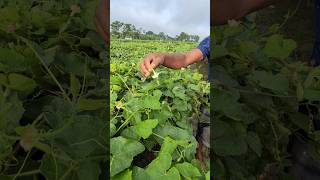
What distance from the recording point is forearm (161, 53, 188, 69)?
148 centimetres

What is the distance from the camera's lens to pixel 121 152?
0.65 meters

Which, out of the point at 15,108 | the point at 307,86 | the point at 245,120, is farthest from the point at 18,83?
the point at 307,86

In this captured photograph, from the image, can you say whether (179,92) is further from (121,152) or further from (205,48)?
(205,48)

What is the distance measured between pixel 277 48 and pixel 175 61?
775 millimetres

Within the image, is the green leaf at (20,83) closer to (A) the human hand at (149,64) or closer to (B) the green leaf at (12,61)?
(B) the green leaf at (12,61)

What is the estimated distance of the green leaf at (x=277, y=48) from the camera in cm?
81

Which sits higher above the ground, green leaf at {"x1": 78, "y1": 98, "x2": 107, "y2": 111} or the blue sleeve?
the blue sleeve

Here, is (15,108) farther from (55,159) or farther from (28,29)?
(28,29)

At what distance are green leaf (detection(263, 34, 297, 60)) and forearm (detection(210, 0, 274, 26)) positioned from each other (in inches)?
6.3

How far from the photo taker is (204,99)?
1178 millimetres

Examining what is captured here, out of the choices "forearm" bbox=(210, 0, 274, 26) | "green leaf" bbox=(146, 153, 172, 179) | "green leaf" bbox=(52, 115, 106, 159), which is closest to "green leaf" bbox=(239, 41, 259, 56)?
"forearm" bbox=(210, 0, 274, 26)

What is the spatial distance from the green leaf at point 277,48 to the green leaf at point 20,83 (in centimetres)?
42

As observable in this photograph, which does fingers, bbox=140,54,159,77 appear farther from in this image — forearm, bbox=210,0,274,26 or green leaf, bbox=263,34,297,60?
green leaf, bbox=263,34,297,60

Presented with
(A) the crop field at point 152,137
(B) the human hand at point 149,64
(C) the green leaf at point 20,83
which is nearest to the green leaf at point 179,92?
(A) the crop field at point 152,137
